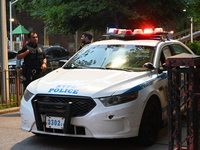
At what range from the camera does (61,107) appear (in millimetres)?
5836

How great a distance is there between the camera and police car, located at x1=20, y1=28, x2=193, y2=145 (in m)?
5.73

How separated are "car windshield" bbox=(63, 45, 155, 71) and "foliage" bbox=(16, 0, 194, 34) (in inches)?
423

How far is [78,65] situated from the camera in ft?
23.6

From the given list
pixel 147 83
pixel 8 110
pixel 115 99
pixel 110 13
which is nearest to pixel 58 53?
pixel 110 13

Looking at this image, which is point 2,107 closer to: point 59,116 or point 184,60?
point 59,116

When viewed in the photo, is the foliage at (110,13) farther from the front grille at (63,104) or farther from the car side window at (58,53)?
the front grille at (63,104)

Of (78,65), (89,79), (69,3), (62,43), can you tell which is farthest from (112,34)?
(62,43)

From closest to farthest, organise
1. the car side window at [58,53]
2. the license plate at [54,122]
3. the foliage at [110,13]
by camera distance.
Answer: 1. the license plate at [54,122]
2. the foliage at [110,13]
3. the car side window at [58,53]

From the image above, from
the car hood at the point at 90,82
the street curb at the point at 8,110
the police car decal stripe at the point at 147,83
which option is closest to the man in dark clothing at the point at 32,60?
the street curb at the point at 8,110

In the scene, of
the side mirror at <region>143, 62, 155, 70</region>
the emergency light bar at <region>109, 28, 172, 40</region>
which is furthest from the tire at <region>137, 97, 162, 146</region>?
the emergency light bar at <region>109, 28, 172, 40</region>

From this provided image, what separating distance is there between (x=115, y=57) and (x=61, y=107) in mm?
1627

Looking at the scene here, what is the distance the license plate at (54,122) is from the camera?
5.82 meters

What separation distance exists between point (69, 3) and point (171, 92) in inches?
598

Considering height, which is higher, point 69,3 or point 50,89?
point 69,3
